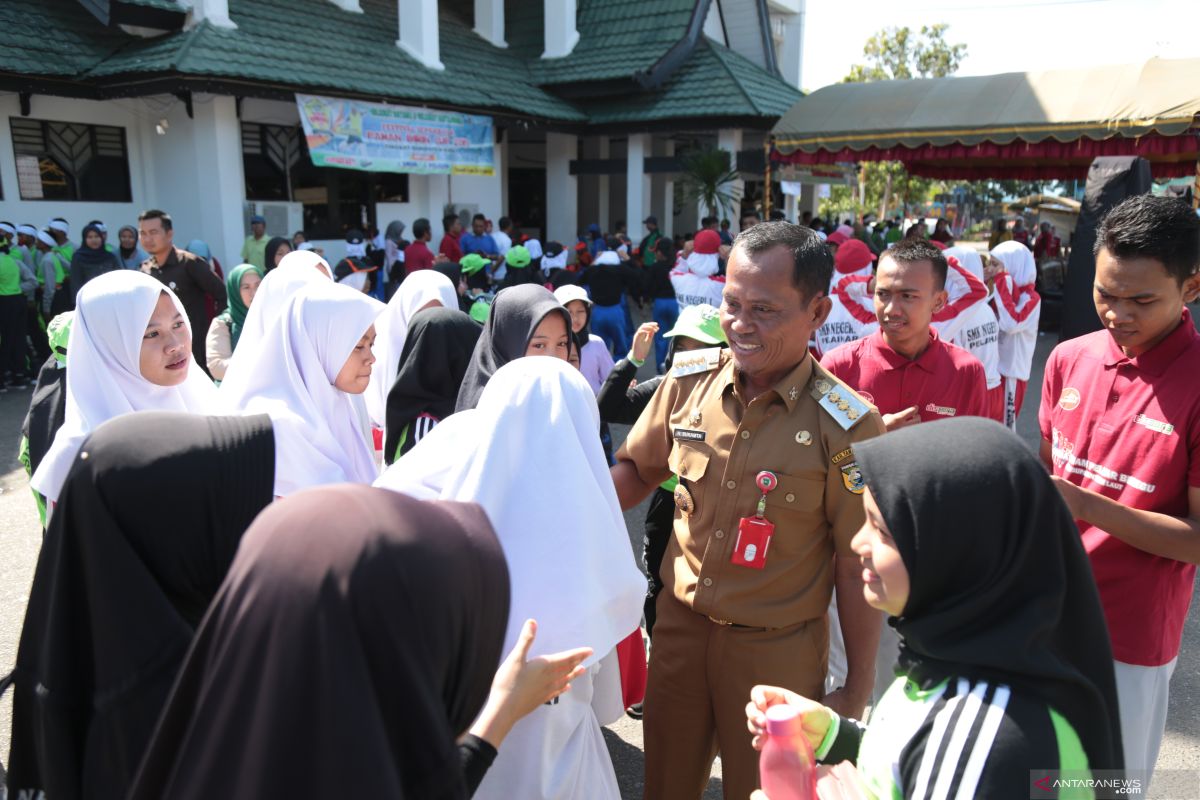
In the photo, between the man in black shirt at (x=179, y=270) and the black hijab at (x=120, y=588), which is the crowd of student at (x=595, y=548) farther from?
the man in black shirt at (x=179, y=270)

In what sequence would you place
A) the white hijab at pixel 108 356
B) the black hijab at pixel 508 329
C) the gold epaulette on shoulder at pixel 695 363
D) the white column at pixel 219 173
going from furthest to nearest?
1. the white column at pixel 219 173
2. the black hijab at pixel 508 329
3. the white hijab at pixel 108 356
4. the gold epaulette on shoulder at pixel 695 363

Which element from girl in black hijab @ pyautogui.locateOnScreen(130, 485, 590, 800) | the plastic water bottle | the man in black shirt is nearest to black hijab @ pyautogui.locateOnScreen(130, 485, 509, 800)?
girl in black hijab @ pyautogui.locateOnScreen(130, 485, 590, 800)

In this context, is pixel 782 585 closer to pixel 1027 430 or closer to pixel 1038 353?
pixel 1027 430

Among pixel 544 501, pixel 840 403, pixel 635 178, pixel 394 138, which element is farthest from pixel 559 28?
pixel 544 501

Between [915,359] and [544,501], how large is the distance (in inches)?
72.2

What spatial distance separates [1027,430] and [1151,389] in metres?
5.94

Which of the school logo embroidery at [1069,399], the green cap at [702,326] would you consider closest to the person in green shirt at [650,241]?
the green cap at [702,326]

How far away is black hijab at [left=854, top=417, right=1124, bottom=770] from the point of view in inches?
48.2

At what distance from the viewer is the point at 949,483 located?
124cm

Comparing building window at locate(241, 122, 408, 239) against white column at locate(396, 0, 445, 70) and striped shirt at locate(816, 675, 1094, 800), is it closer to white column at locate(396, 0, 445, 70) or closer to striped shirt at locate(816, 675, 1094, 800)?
white column at locate(396, 0, 445, 70)

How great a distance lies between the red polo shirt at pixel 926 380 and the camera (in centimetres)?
294

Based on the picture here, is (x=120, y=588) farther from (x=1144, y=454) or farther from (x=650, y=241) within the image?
(x=650, y=241)

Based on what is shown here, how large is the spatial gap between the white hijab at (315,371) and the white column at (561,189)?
1425cm

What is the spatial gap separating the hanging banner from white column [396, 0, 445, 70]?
112 cm
